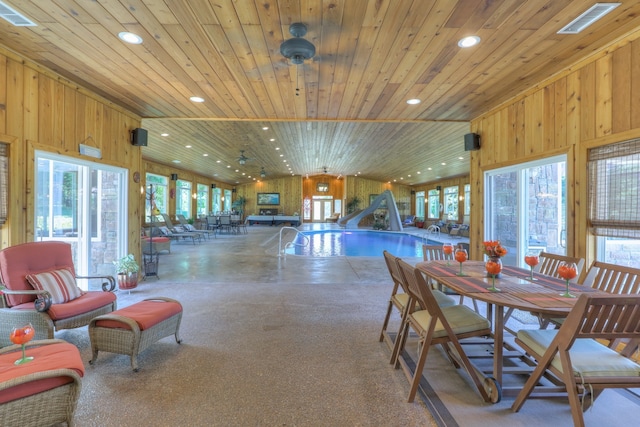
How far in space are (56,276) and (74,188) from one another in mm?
1680

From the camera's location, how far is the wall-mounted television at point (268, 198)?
826 inches

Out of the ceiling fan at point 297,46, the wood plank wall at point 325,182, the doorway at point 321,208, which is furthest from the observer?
the doorway at point 321,208

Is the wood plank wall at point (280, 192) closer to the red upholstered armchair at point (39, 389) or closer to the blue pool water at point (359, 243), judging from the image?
the blue pool water at point (359, 243)

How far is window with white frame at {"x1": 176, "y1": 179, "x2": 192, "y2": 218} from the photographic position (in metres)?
13.5

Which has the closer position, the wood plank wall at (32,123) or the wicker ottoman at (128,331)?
the wicker ottoman at (128,331)

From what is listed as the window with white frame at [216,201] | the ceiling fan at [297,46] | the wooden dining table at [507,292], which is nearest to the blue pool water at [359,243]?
the wooden dining table at [507,292]

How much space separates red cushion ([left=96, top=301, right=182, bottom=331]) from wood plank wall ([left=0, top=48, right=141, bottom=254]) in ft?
4.97

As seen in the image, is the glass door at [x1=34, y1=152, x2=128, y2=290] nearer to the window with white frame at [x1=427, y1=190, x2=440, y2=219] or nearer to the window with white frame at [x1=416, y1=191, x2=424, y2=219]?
the window with white frame at [x1=427, y1=190, x2=440, y2=219]

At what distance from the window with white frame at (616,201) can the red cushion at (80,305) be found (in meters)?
4.75

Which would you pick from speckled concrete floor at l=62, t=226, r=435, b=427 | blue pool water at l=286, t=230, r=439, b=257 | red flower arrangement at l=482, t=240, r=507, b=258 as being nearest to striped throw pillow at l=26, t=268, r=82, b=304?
speckled concrete floor at l=62, t=226, r=435, b=427

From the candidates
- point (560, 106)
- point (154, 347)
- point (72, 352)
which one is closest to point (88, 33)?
point (72, 352)

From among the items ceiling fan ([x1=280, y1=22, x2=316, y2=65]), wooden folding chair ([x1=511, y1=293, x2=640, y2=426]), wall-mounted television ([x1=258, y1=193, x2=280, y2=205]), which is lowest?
wooden folding chair ([x1=511, y1=293, x2=640, y2=426])

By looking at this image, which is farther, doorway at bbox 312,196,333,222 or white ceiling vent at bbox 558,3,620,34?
doorway at bbox 312,196,333,222

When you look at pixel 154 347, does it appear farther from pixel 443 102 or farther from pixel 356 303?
pixel 443 102
